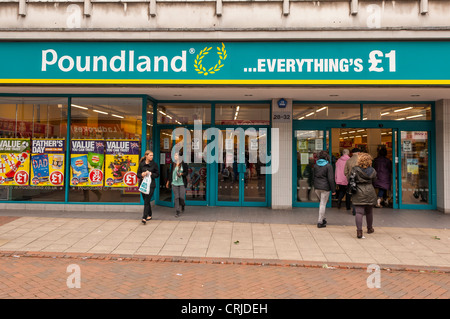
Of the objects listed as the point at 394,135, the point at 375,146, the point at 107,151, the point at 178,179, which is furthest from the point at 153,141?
the point at 394,135

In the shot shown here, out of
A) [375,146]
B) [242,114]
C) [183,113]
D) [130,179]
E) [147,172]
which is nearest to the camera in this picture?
[147,172]

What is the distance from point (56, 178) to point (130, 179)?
7.44 feet

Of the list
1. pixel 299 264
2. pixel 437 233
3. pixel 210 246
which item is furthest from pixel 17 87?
pixel 437 233

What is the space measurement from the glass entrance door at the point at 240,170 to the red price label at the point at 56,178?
15.5 feet

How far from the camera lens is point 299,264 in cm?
578

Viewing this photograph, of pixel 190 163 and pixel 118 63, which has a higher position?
pixel 118 63

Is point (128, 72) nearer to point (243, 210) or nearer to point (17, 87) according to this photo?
point (17, 87)

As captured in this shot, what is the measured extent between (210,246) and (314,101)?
6.33 meters

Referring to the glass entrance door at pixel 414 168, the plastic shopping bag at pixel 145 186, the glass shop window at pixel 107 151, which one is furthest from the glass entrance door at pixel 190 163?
the glass entrance door at pixel 414 168

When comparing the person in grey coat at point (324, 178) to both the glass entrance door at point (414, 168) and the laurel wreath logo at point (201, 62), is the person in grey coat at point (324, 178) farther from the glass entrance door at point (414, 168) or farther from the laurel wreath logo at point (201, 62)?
the glass entrance door at point (414, 168)

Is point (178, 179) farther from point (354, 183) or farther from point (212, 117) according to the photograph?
point (354, 183)

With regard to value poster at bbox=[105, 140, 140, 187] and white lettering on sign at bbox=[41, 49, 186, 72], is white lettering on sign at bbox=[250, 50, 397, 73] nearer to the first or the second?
white lettering on sign at bbox=[41, 49, 186, 72]

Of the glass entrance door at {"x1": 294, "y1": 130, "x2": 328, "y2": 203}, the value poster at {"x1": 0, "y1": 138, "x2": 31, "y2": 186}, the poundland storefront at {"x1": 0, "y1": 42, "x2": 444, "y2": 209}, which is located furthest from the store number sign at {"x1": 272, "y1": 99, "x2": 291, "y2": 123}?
the value poster at {"x1": 0, "y1": 138, "x2": 31, "y2": 186}

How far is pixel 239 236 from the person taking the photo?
750cm
